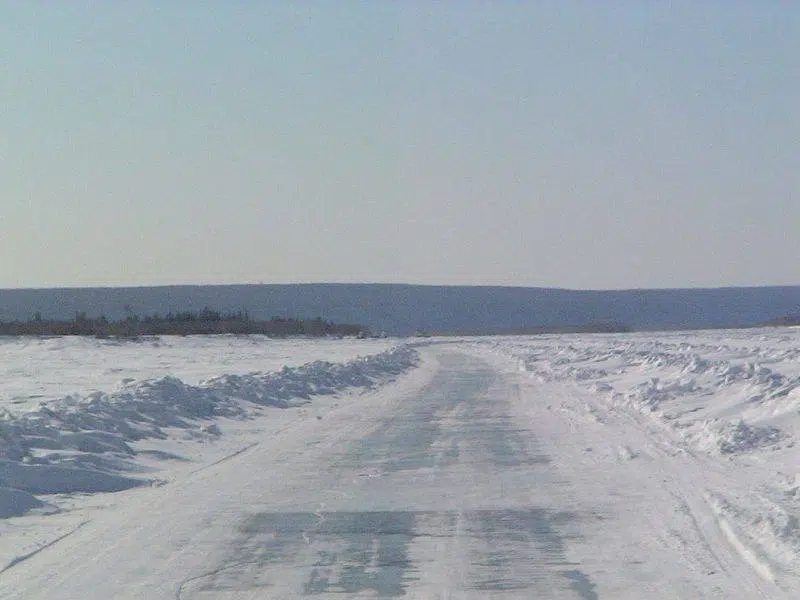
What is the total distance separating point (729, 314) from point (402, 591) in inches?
7113

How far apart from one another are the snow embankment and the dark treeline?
191 ft

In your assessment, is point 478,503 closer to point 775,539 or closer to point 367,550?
point 367,550

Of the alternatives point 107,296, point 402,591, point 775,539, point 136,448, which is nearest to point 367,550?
point 402,591

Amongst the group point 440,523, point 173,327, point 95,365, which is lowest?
point 440,523

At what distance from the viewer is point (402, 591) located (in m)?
7.70

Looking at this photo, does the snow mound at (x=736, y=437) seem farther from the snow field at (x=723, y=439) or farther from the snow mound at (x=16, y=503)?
the snow mound at (x=16, y=503)

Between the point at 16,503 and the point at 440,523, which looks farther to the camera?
the point at 16,503

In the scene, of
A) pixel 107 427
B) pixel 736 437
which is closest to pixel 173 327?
pixel 107 427

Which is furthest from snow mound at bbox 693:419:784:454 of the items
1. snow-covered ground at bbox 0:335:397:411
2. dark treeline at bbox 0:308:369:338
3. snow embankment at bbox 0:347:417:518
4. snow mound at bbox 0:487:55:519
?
dark treeline at bbox 0:308:369:338

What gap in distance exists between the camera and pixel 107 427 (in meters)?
17.2

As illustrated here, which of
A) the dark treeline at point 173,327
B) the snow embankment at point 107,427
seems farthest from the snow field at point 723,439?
the dark treeline at point 173,327

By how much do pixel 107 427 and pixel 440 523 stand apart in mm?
8379

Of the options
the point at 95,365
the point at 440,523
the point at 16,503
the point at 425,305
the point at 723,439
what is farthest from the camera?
the point at 425,305

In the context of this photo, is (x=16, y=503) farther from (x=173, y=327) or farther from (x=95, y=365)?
(x=173, y=327)
